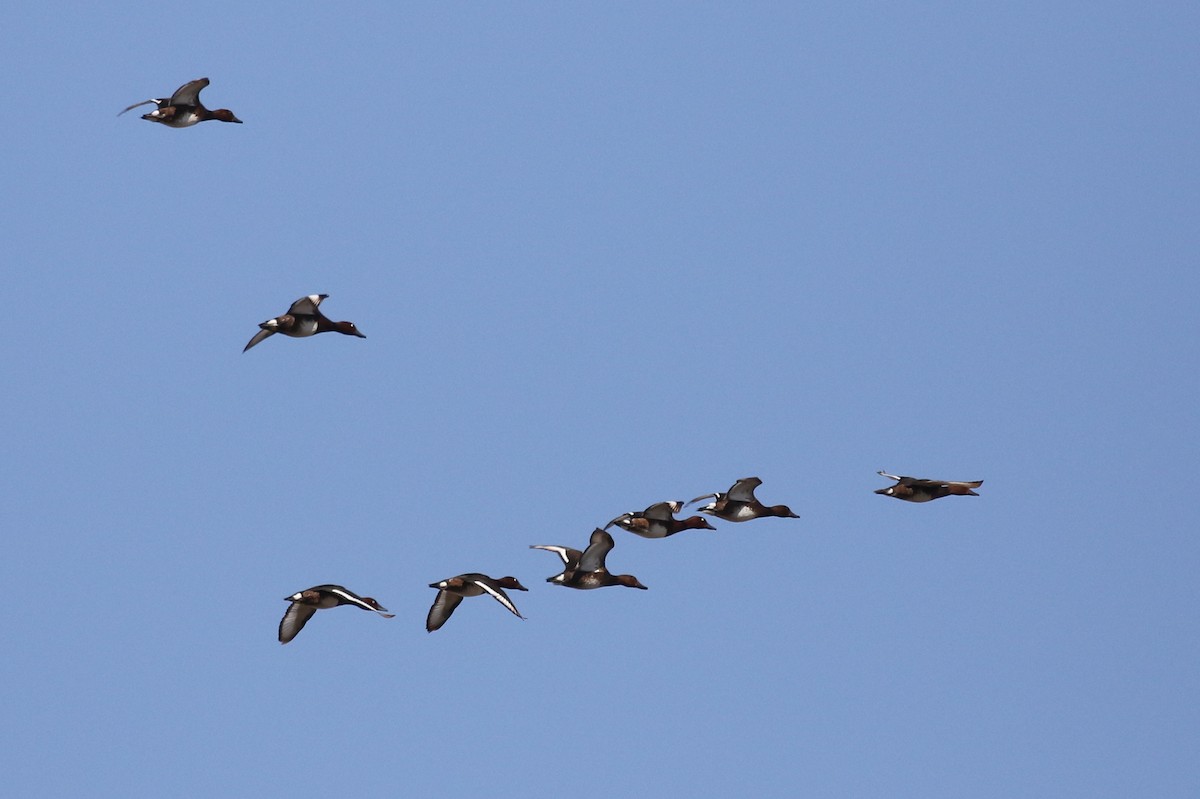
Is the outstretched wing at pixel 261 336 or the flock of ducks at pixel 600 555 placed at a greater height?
the outstretched wing at pixel 261 336

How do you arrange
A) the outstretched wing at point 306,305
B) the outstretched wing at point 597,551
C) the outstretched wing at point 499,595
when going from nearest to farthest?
1. the outstretched wing at point 499,595
2. the outstretched wing at point 597,551
3. the outstretched wing at point 306,305

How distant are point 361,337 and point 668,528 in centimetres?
Result: 882

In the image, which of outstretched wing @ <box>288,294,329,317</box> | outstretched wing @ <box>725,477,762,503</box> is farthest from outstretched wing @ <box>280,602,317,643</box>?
outstretched wing @ <box>725,477,762,503</box>

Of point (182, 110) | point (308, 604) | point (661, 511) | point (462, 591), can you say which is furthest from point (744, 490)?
point (182, 110)

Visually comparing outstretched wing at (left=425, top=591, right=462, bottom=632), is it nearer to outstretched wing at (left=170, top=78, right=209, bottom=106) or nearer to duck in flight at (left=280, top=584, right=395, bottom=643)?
duck in flight at (left=280, top=584, right=395, bottom=643)

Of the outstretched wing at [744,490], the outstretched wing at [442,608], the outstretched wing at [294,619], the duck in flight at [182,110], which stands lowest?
the outstretched wing at [294,619]

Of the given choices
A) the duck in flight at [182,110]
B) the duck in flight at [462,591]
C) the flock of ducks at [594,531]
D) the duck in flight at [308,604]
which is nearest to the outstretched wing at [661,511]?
the flock of ducks at [594,531]

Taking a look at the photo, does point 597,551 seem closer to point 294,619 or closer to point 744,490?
point 744,490

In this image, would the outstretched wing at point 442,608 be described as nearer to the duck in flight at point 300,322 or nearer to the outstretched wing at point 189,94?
the duck in flight at point 300,322

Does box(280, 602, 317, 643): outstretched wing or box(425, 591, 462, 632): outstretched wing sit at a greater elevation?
box(425, 591, 462, 632): outstretched wing

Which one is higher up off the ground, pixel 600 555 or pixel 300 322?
pixel 300 322

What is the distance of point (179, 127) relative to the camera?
41.6 metres

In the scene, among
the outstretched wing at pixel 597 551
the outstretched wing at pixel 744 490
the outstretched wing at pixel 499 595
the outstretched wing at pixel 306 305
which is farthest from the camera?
the outstretched wing at pixel 744 490

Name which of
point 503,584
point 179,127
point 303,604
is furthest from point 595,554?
point 179,127
